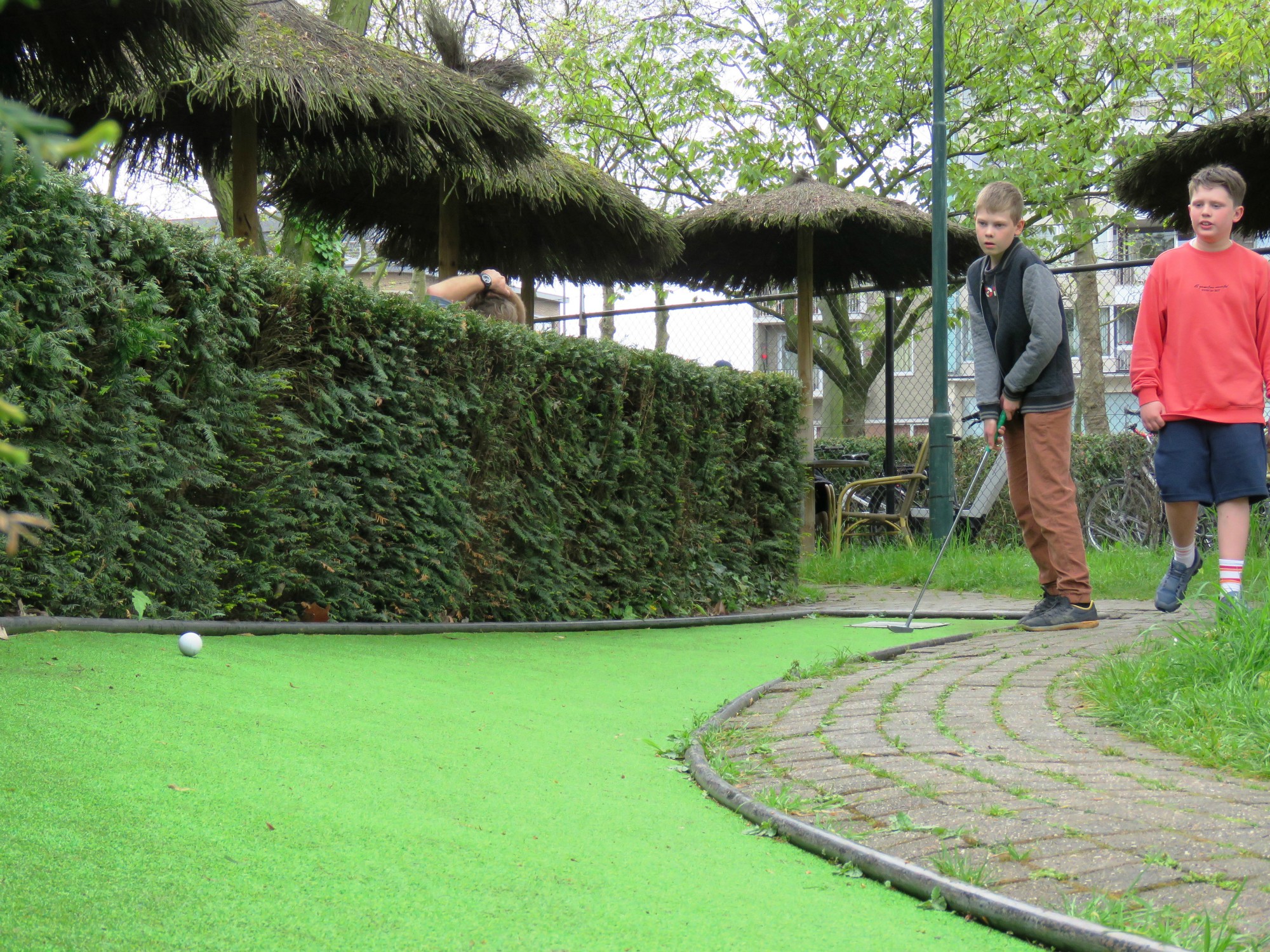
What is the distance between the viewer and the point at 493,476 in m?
6.08

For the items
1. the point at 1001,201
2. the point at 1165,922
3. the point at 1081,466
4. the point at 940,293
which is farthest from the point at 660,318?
the point at 1165,922

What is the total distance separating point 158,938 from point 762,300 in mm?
13369

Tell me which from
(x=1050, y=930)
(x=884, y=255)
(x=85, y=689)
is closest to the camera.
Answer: (x=1050, y=930)

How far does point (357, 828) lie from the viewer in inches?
95.1

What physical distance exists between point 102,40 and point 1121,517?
11.0m

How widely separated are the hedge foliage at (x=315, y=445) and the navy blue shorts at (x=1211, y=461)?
297 cm

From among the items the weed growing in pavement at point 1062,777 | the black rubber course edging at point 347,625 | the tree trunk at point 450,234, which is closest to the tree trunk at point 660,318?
the tree trunk at point 450,234

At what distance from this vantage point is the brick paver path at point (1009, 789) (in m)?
2.27

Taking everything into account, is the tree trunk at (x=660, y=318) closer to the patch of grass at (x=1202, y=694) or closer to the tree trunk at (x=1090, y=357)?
the tree trunk at (x=1090, y=357)

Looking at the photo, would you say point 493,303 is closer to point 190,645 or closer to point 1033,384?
point 1033,384

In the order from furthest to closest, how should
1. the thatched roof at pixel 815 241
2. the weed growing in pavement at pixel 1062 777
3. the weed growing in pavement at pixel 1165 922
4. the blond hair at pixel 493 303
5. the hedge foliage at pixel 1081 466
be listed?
the hedge foliage at pixel 1081 466
the thatched roof at pixel 815 241
the blond hair at pixel 493 303
the weed growing in pavement at pixel 1062 777
the weed growing in pavement at pixel 1165 922

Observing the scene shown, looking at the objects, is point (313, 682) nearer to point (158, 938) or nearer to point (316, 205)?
point (158, 938)

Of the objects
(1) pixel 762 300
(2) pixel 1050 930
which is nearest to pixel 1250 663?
(2) pixel 1050 930

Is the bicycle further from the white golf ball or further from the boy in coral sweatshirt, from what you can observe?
the white golf ball
